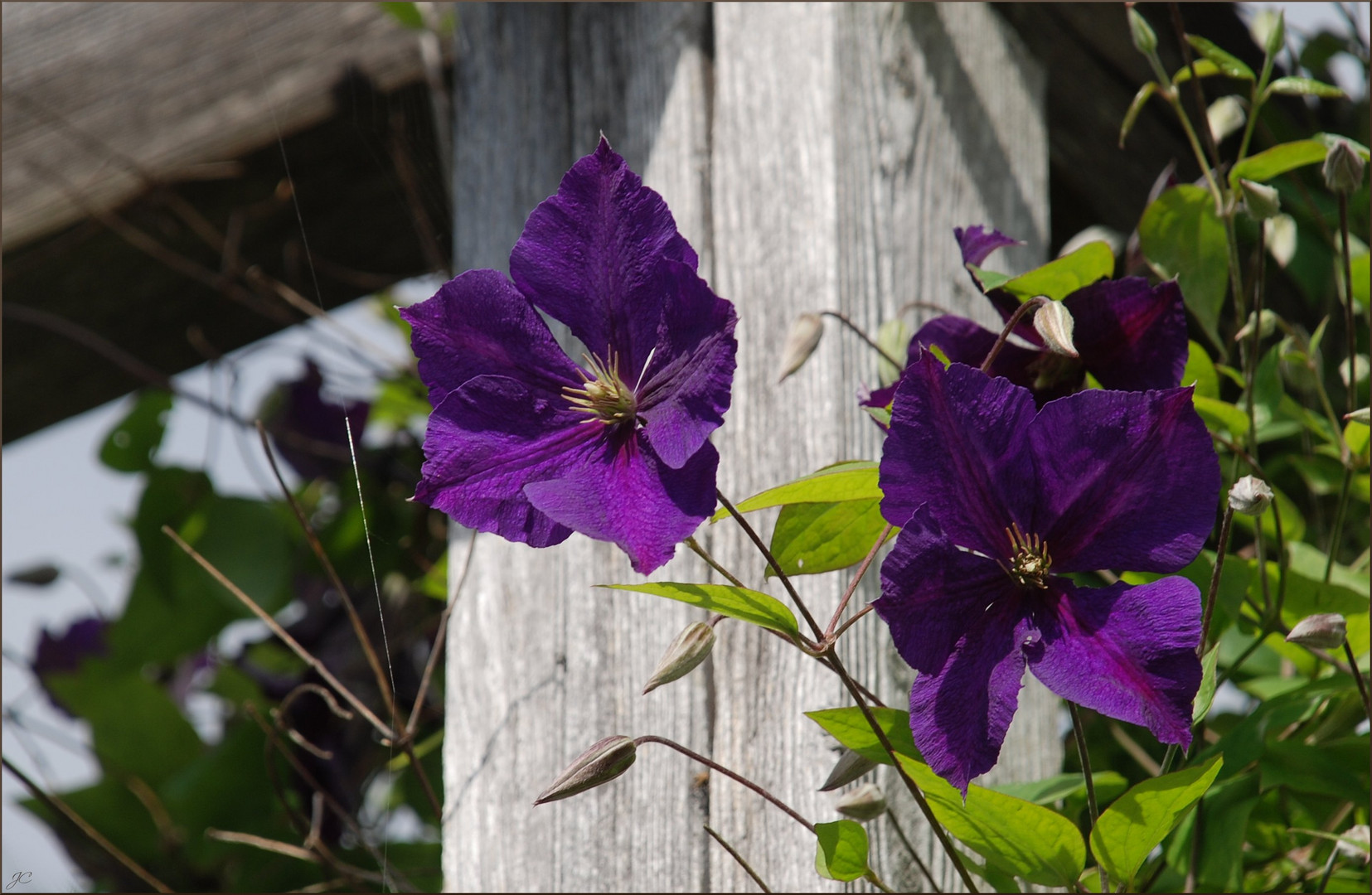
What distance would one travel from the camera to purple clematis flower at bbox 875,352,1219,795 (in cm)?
40

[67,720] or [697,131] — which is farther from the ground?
[697,131]

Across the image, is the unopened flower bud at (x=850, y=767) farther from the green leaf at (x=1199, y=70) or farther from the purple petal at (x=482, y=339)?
the green leaf at (x=1199, y=70)

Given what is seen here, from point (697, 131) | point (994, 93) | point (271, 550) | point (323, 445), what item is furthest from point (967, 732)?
point (323, 445)

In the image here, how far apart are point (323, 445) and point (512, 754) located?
721mm

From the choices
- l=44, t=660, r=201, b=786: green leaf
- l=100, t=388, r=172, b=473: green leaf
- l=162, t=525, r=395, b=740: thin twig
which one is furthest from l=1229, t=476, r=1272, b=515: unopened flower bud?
l=100, t=388, r=172, b=473: green leaf

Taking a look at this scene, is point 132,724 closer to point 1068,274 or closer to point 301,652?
point 301,652

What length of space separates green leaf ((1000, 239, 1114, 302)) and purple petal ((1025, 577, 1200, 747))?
0.65 ft

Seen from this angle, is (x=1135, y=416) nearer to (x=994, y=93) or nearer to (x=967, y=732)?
(x=967, y=732)

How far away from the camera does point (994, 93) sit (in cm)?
93

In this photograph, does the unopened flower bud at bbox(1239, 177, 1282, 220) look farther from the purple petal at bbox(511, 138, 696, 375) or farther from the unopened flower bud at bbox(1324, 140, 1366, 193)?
the purple petal at bbox(511, 138, 696, 375)

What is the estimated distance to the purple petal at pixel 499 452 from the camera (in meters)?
0.43

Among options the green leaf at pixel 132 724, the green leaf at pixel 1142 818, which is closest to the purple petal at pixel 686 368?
the green leaf at pixel 1142 818

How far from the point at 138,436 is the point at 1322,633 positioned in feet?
4.17

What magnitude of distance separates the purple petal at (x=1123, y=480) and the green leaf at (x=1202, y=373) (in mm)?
259
